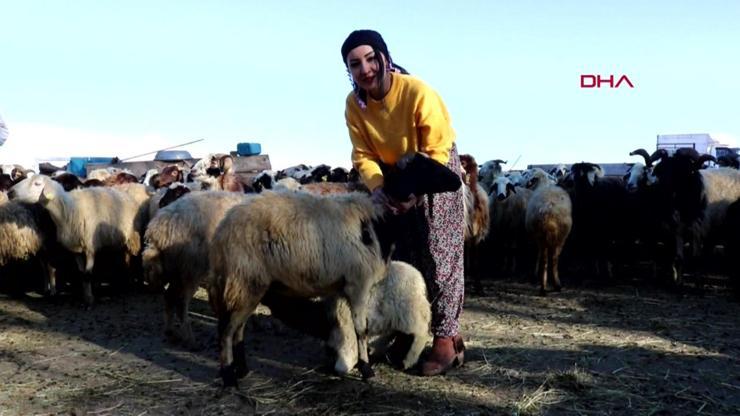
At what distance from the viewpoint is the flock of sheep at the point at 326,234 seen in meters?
4.20

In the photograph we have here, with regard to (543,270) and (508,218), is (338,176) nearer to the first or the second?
(508,218)

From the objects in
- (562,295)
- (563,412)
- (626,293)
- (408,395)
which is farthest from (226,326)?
(626,293)

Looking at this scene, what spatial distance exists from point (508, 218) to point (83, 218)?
666 centimetres

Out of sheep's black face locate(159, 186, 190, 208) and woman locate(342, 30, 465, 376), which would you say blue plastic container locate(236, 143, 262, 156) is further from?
woman locate(342, 30, 465, 376)

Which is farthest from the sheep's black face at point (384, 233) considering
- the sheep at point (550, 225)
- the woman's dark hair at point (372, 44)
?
the sheep at point (550, 225)

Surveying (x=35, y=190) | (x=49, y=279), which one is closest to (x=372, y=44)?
(x=35, y=190)

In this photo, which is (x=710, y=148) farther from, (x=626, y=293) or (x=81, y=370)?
(x=81, y=370)

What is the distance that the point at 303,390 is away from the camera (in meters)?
4.20

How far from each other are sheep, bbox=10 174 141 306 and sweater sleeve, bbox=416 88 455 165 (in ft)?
17.5

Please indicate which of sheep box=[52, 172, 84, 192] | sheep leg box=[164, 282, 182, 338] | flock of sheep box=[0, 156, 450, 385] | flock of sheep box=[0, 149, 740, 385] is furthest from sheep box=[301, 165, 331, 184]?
sheep leg box=[164, 282, 182, 338]

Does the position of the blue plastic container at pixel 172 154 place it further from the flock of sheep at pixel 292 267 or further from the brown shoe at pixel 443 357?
the brown shoe at pixel 443 357

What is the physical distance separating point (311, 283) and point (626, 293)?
18.5 feet

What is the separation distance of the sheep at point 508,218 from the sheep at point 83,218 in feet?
19.2

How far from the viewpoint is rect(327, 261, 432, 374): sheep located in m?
4.60
